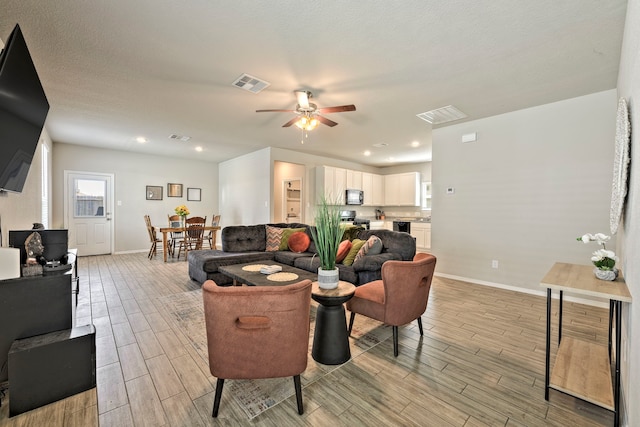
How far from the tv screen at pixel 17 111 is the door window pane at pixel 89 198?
17.6ft

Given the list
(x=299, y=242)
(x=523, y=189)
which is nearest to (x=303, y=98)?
(x=299, y=242)

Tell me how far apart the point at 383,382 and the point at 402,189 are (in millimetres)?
7047

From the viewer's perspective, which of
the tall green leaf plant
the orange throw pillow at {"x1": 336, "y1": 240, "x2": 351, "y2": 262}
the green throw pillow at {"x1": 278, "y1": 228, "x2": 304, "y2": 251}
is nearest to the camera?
the tall green leaf plant

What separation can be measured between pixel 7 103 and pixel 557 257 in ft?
18.2

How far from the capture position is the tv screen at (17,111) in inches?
63.1

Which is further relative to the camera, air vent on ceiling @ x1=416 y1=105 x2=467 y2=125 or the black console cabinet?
air vent on ceiling @ x1=416 y1=105 x2=467 y2=125

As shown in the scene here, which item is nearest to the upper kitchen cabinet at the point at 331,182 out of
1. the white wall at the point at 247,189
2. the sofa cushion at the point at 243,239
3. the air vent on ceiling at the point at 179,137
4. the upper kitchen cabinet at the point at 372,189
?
the upper kitchen cabinet at the point at 372,189

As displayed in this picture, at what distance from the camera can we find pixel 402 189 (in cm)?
833

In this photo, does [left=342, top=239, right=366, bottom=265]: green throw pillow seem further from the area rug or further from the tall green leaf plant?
the tall green leaf plant

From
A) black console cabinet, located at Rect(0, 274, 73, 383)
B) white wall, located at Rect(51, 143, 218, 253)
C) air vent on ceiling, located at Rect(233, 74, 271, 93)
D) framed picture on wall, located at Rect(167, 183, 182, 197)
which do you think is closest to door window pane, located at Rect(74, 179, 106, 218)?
white wall, located at Rect(51, 143, 218, 253)

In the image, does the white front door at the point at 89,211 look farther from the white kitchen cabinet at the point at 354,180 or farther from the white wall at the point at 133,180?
the white kitchen cabinet at the point at 354,180

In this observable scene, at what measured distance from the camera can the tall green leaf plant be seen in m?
1.97

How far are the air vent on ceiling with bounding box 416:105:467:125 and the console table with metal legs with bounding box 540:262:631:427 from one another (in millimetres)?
2580

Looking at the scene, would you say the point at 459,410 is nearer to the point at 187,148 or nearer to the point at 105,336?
the point at 105,336
